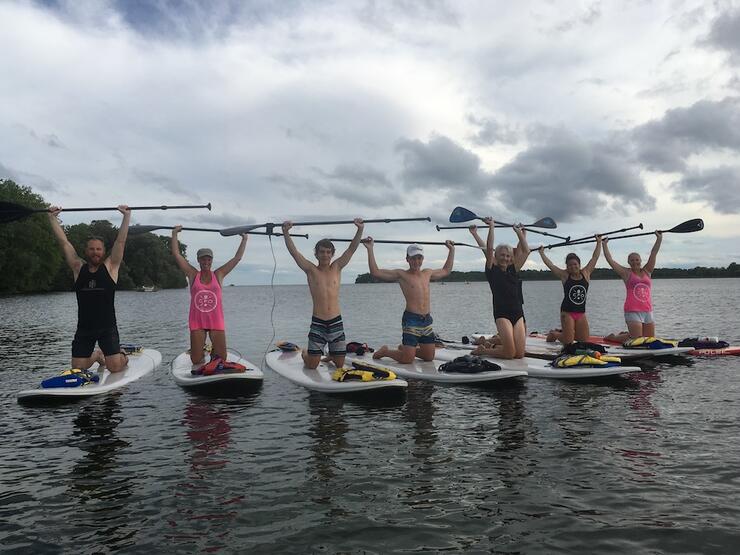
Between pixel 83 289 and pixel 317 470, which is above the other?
pixel 83 289

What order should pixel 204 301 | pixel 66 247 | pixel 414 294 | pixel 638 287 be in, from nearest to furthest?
pixel 66 247 < pixel 204 301 < pixel 414 294 < pixel 638 287

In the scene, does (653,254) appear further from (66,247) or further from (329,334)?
(66,247)

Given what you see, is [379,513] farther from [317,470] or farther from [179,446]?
[179,446]

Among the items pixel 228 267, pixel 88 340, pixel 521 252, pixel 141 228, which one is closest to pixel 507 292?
pixel 521 252

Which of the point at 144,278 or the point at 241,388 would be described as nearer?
the point at 241,388

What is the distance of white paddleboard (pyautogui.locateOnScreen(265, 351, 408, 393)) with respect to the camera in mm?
9008

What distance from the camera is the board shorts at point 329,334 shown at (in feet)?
33.8

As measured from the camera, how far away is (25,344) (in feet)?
65.2

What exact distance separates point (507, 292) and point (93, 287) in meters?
8.17

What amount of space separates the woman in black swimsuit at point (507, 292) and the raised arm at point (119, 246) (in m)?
7.23

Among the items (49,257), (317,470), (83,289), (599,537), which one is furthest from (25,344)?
(49,257)

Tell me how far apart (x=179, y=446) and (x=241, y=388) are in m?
3.65

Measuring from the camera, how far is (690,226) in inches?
555

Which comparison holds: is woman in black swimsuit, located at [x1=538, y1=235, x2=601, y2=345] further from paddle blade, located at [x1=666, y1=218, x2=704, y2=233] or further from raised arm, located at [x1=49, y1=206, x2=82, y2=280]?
raised arm, located at [x1=49, y1=206, x2=82, y2=280]
